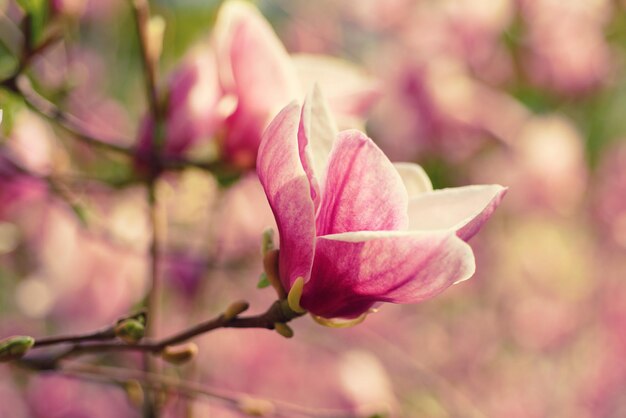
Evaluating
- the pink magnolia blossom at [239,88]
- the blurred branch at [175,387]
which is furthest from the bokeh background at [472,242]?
the blurred branch at [175,387]

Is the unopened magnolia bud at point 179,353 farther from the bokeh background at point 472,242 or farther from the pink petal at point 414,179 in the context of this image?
the bokeh background at point 472,242

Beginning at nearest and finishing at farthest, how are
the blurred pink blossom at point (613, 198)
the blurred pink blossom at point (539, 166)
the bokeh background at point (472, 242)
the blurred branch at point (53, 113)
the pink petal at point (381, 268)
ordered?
the pink petal at point (381, 268), the blurred branch at point (53, 113), the bokeh background at point (472, 242), the blurred pink blossom at point (539, 166), the blurred pink blossom at point (613, 198)

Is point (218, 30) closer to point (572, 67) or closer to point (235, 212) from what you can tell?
point (235, 212)

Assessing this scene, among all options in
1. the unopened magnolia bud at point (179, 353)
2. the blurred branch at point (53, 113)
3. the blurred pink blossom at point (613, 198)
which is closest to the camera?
the unopened magnolia bud at point (179, 353)

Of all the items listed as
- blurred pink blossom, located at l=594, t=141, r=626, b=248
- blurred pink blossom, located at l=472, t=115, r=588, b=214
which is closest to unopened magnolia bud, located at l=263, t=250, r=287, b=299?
blurred pink blossom, located at l=472, t=115, r=588, b=214

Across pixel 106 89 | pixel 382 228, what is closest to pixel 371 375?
pixel 382 228
